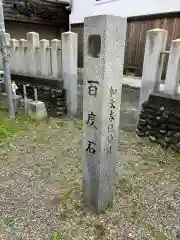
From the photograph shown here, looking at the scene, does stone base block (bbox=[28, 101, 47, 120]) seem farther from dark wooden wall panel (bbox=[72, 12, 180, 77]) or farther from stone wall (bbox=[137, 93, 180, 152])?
dark wooden wall panel (bbox=[72, 12, 180, 77])

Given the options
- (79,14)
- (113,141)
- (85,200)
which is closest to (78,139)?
(85,200)

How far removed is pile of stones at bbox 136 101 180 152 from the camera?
427cm

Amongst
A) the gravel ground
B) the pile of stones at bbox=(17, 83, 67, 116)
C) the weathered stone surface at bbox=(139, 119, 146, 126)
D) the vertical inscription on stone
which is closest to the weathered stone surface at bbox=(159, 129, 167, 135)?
the gravel ground

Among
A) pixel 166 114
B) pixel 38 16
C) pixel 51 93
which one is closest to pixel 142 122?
pixel 166 114

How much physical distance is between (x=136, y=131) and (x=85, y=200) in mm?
2681

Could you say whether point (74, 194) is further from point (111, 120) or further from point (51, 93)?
point (51, 93)

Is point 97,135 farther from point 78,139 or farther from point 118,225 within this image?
point 78,139

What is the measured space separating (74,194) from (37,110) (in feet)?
10.8

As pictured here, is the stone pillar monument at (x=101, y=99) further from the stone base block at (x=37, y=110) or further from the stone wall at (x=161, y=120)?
the stone base block at (x=37, y=110)

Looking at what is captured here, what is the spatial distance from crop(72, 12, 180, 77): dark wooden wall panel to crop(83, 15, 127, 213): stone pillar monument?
5745mm

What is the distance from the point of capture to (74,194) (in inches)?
124

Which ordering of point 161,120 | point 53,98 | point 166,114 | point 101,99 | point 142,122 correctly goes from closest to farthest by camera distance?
1. point 101,99
2. point 166,114
3. point 161,120
4. point 142,122
5. point 53,98

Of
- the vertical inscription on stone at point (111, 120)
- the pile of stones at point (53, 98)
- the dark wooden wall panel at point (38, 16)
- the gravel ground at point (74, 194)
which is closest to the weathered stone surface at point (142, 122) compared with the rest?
the gravel ground at point (74, 194)

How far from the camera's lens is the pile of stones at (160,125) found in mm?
4273
